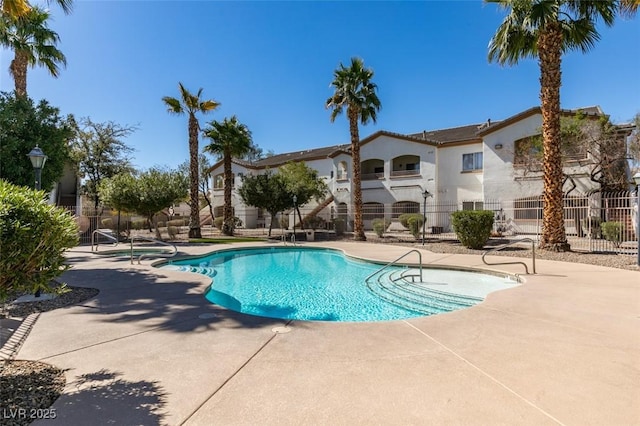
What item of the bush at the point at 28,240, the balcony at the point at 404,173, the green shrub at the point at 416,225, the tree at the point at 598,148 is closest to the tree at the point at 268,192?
the green shrub at the point at 416,225

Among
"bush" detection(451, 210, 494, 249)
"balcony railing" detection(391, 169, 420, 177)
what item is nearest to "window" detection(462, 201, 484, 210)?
"balcony railing" detection(391, 169, 420, 177)

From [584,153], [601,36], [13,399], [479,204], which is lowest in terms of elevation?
[13,399]

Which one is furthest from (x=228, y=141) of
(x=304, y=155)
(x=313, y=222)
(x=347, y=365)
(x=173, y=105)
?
(x=347, y=365)

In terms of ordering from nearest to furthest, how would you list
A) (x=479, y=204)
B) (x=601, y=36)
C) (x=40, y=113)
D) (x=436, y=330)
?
(x=436, y=330), (x=601, y=36), (x=40, y=113), (x=479, y=204)

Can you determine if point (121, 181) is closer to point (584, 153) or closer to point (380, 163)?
point (380, 163)

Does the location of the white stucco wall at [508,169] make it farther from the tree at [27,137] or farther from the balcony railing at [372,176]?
the tree at [27,137]

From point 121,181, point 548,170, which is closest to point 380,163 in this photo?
point 548,170

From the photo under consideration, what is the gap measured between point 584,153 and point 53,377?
2600cm

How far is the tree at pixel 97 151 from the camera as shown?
101 ft

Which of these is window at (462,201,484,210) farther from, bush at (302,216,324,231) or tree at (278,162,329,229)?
bush at (302,216,324,231)

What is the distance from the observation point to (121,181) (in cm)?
2033

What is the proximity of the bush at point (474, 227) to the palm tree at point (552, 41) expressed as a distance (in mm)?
2374

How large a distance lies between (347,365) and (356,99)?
1956cm

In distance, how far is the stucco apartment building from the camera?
897 inches
